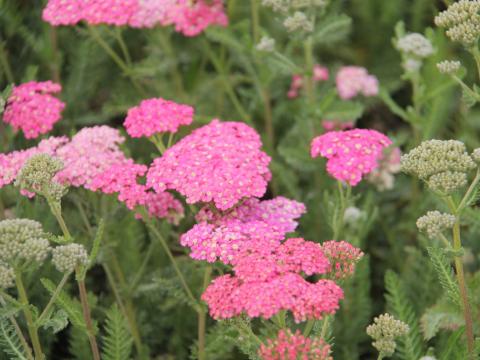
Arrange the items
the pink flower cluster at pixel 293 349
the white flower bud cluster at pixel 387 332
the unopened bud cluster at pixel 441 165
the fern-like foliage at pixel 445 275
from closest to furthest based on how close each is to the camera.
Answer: the pink flower cluster at pixel 293 349 < the white flower bud cluster at pixel 387 332 < the unopened bud cluster at pixel 441 165 < the fern-like foliage at pixel 445 275

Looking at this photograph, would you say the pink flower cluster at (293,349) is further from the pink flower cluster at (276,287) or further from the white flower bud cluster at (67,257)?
the white flower bud cluster at (67,257)

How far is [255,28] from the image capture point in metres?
4.60

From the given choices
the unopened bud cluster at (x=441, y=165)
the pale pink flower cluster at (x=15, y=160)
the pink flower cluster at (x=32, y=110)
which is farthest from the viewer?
the pink flower cluster at (x=32, y=110)

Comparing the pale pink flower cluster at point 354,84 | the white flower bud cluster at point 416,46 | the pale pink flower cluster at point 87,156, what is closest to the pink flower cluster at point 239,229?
the pale pink flower cluster at point 87,156

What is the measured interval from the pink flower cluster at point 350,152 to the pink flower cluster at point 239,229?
0.28m

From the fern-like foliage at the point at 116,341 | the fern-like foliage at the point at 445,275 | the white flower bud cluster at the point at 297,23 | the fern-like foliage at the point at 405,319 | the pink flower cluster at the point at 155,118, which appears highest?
the white flower bud cluster at the point at 297,23

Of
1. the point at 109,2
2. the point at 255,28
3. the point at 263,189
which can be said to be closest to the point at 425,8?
the point at 255,28

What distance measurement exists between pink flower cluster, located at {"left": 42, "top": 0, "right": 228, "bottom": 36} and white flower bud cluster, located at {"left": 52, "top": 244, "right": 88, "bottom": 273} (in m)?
1.66

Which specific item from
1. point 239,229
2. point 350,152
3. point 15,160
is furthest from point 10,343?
point 350,152

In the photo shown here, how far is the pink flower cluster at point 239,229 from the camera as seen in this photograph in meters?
2.98

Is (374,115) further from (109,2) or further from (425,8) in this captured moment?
(109,2)

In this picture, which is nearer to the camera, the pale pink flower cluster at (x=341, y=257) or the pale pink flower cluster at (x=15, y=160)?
the pale pink flower cluster at (x=341, y=257)

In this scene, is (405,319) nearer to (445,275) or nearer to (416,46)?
(445,275)

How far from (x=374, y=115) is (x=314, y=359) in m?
3.90
